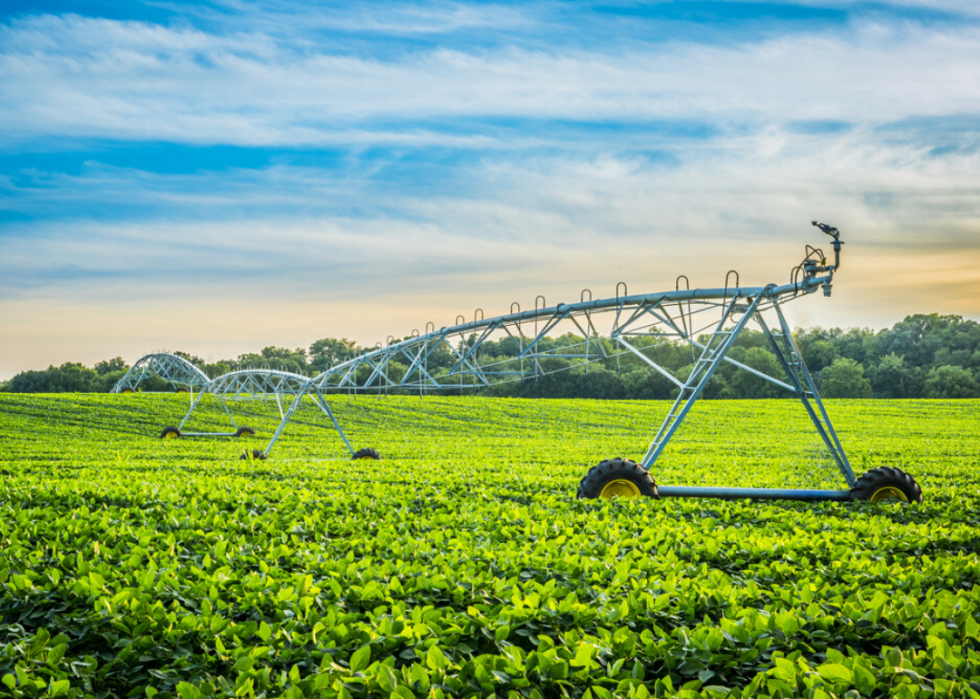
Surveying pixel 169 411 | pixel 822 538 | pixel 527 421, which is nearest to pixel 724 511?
pixel 822 538

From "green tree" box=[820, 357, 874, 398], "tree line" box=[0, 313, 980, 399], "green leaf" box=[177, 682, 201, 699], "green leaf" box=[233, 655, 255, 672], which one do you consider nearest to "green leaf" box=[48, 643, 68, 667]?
"green leaf" box=[177, 682, 201, 699]

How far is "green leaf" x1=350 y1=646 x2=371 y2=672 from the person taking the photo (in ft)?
11.9

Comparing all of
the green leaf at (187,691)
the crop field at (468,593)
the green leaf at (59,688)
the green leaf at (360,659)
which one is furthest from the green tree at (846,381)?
the green leaf at (59,688)

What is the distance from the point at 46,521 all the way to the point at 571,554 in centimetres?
612

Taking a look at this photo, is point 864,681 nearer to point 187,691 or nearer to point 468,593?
point 468,593

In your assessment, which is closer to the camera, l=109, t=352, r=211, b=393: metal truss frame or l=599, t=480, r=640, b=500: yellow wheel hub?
l=599, t=480, r=640, b=500: yellow wheel hub

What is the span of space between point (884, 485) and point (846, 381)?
46.4 metres

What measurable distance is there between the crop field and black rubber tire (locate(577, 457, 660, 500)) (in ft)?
0.90

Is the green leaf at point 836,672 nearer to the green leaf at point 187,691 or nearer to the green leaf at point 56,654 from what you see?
the green leaf at point 187,691

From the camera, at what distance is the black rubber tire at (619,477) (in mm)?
9656

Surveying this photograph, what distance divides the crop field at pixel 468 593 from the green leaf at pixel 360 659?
2 cm

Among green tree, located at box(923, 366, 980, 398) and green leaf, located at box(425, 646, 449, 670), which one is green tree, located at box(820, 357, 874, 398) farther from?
green leaf, located at box(425, 646, 449, 670)

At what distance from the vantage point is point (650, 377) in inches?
2170

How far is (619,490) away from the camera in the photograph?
9805 mm
